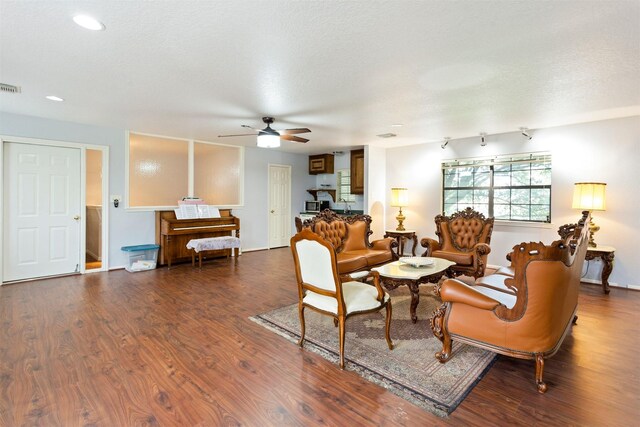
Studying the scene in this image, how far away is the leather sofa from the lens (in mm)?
4578

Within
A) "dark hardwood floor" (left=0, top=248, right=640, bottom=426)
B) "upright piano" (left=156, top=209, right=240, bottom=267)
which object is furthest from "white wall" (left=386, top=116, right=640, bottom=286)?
"upright piano" (left=156, top=209, right=240, bottom=267)

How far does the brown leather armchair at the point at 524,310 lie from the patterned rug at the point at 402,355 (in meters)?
0.20

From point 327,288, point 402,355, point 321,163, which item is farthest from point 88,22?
point 321,163

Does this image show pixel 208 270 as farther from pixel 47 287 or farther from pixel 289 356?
pixel 289 356

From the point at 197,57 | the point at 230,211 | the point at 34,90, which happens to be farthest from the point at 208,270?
the point at 197,57

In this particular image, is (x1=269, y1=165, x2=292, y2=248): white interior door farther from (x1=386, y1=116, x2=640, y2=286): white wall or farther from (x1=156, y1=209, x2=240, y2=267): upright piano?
(x1=386, y1=116, x2=640, y2=286): white wall

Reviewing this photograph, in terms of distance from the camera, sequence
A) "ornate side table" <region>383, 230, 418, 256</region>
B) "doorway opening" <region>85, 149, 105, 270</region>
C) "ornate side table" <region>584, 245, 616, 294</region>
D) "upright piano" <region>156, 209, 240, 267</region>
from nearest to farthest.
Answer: "ornate side table" <region>584, 245, 616, 294</region>, "upright piano" <region>156, 209, 240, 267</region>, "doorway opening" <region>85, 149, 105, 270</region>, "ornate side table" <region>383, 230, 418, 256</region>

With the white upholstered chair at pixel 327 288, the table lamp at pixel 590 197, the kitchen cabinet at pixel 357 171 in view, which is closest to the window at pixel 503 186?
the table lamp at pixel 590 197

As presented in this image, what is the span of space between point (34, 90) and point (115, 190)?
226 cm

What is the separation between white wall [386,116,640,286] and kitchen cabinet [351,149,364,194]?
183 cm

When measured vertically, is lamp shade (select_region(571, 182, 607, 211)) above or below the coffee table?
above

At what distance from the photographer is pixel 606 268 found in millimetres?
4402

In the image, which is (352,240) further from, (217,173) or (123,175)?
(123,175)

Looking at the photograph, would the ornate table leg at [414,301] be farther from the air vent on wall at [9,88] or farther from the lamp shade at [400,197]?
the air vent on wall at [9,88]
